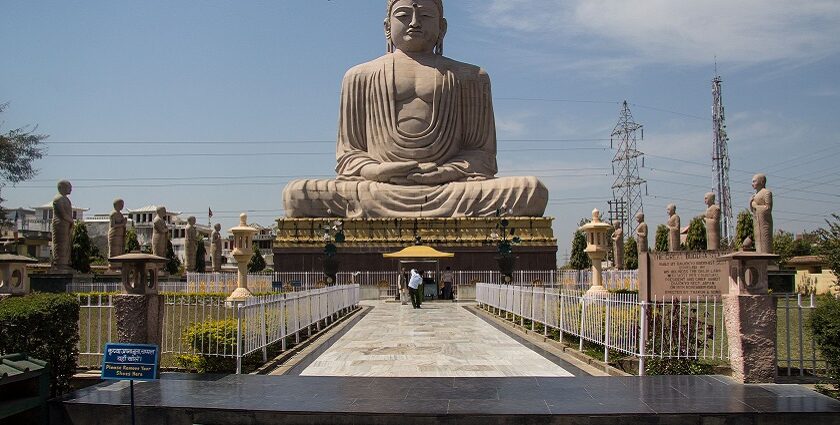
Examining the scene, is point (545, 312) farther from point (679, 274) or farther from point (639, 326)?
point (639, 326)

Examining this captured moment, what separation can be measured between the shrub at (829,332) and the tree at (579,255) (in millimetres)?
46736

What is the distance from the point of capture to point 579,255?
55000 mm

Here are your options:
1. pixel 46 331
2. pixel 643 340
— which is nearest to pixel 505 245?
pixel 643 340

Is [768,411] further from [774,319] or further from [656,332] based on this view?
[656,332]

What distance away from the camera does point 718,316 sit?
16781mm

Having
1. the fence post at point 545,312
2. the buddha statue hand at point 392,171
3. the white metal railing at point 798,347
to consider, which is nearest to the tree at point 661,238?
the buddha statue hand at point 392,171

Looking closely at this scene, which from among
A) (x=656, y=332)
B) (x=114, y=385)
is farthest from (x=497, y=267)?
(x=114, y=385)

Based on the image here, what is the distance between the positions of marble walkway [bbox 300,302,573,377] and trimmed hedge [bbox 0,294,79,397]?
262 cm

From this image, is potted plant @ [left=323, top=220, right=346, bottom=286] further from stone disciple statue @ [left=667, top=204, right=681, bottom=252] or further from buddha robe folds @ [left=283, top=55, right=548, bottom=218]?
stone disciple statue @ [left=667, top=204, right=681, bottom=252]

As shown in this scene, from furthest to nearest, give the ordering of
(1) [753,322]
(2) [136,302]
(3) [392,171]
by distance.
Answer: (3) [392,171] → (2) [136,302] → (1) [753,322]

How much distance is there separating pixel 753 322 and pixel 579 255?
4721 cm

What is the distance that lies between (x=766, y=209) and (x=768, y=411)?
14126 mm

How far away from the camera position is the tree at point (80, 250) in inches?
1524

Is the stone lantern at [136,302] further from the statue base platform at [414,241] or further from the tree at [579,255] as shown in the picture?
the tree at [579,255]
